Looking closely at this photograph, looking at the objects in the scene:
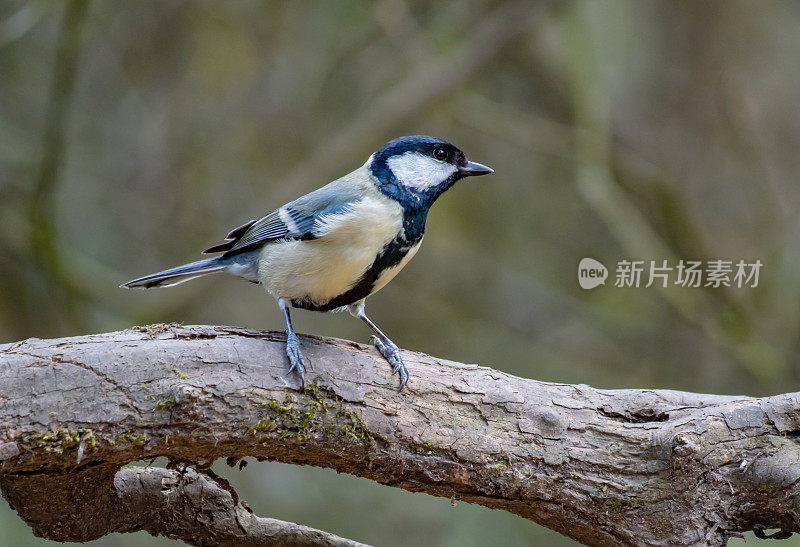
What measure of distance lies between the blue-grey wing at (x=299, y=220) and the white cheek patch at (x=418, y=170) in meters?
0.17

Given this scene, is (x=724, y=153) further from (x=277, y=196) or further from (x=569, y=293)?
(x=277, y=196)

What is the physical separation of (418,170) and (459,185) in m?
3.44

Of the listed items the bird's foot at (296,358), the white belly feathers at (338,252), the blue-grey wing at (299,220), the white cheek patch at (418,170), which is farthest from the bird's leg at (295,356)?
the white cheek patch at (418,170)

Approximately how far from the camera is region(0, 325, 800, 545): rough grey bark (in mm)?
2160

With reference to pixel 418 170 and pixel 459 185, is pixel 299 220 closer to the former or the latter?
pixel 418 170

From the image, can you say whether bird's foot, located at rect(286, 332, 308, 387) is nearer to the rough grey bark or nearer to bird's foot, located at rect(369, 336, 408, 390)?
the rough grey bark

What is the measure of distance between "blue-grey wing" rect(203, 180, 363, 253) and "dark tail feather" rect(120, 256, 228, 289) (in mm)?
55

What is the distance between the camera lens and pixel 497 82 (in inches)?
229

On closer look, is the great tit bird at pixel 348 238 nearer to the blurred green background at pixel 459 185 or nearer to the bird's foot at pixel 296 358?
the bird's foot at pixel 296 358

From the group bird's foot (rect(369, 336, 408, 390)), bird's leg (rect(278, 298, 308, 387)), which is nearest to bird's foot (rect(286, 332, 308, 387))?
bird's leg (rect(278, 298, 308, 387))

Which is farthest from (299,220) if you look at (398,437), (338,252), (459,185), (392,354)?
(459,185)

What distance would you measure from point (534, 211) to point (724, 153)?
4.75 ft

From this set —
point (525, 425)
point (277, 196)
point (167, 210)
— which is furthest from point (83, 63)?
point (525, 425)

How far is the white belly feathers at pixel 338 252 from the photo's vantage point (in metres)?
2.67
